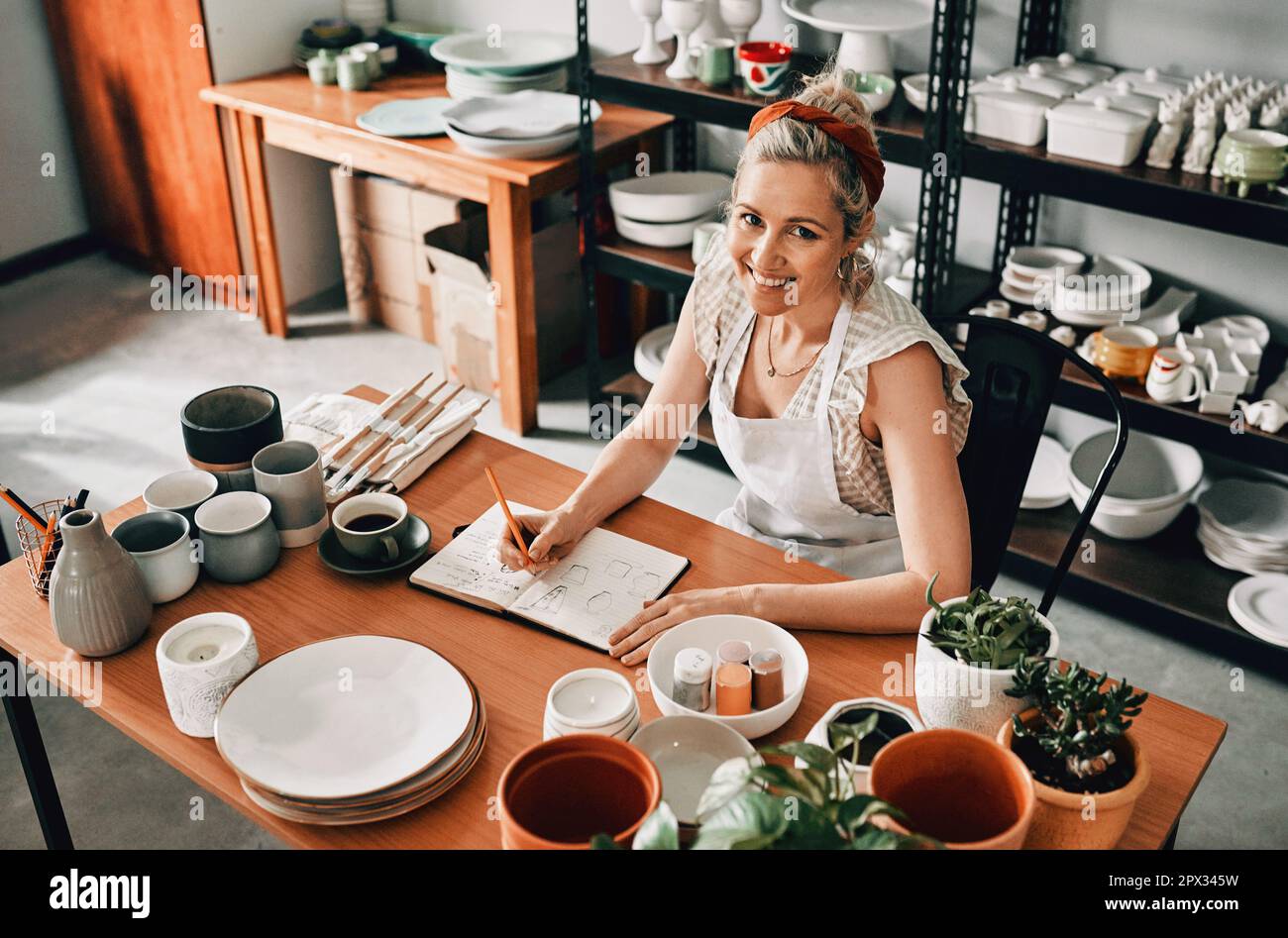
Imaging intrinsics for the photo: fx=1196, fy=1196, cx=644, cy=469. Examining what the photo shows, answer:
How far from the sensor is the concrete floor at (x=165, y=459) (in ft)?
7.11

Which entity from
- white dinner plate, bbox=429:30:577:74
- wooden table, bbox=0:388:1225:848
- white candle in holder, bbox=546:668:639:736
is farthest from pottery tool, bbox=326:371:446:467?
white dinner plate, bbox=429:30:577:74

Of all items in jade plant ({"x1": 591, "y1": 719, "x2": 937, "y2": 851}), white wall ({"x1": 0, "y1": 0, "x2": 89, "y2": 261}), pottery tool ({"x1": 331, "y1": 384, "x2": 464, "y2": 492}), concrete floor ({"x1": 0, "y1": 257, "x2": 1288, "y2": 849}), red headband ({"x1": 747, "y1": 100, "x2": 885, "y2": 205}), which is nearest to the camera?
jade plant ({"x1": 591, "y1": 719, "x2": 937, "y2": 851})

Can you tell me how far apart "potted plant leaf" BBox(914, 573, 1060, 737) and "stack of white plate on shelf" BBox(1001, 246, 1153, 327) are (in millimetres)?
1568

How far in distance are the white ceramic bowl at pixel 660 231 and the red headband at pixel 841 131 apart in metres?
1.52

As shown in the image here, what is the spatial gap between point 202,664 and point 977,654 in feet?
2.70

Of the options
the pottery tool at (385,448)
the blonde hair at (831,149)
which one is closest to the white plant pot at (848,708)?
the blonde hair at (831,149)

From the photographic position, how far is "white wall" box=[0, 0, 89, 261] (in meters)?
4.06

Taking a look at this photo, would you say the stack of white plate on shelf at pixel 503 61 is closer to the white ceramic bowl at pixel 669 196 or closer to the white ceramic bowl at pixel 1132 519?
the white ceramic bowl at pixel 669 196

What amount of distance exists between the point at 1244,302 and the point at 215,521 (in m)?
2.26

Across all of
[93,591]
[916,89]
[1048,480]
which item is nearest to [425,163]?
[916,89]

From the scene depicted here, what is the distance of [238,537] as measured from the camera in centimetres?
152

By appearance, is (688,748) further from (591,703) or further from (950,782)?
(950,782)

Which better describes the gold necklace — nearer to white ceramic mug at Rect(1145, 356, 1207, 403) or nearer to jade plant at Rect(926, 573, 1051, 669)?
jade plant at Rect(926, 573, 1051, 669)

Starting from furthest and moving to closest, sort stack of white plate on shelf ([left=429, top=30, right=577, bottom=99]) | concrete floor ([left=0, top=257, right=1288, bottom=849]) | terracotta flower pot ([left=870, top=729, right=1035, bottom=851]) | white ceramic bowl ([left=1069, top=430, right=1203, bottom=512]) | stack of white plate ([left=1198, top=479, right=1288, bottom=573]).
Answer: stack of white plate on shelf ([left=429, top=30, right=577, bottom=99]) < white ceramic bowl ([left=1069, top=430, right=1203, bottom=512]) < stack of white plate ([left=1198, top=479, right=1288, bottom=573]) < concrete floor ([left=0, top=257, right=1288, bottom=849]) < terracotta flower pot ([left=870, top=729, right=1035, bottom=851])
